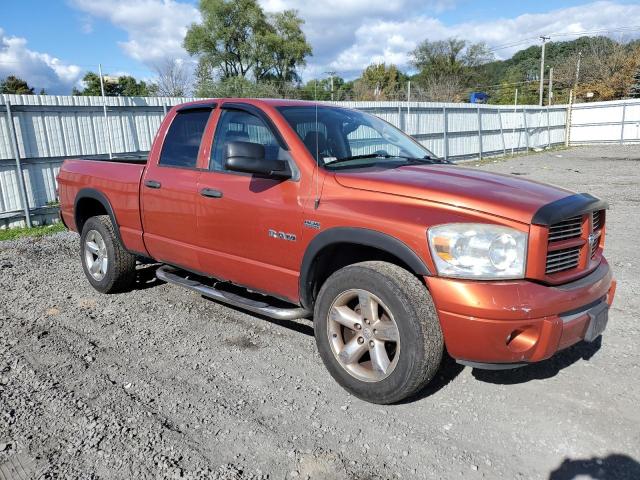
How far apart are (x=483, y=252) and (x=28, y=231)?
8943mm

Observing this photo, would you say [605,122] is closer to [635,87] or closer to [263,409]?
[635,87]

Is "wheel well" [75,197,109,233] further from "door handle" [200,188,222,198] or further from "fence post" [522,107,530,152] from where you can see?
"fence post" [522,107,530,152]

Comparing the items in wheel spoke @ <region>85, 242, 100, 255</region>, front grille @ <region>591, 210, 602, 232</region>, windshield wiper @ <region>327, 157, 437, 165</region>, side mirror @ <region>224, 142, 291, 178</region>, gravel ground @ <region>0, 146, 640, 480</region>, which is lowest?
gravel ground @ <region>0, 146, 640, 480</region>

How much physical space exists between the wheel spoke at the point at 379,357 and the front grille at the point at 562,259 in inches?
40.7

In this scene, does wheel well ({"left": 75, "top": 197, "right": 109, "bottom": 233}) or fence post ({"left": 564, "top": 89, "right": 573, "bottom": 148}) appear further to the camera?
fence post ({"left": 564, "top": 89, "right": 573, "bottom": 148})

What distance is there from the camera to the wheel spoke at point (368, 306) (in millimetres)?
3062

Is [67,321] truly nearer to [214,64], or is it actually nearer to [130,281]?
[130,281]

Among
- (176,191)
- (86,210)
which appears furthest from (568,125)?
(176,191)

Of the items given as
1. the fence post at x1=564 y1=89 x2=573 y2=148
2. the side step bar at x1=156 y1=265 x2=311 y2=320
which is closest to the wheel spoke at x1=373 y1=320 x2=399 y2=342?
the side step bar at x1=156 y1=265 x2=311 y2=320

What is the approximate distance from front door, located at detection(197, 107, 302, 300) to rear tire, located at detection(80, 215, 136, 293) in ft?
4.63

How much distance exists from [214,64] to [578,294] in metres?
45.1

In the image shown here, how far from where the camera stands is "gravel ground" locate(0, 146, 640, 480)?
2.64 meters

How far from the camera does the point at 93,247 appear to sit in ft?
18.0

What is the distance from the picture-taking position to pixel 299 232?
134 inches
